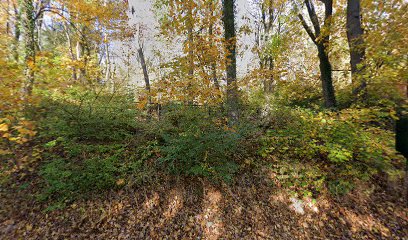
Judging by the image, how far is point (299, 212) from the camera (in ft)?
13.5

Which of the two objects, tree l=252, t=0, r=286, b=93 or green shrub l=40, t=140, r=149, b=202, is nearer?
green shrub l=40, t=140, r=149, b=202

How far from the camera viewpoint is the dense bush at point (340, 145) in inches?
170

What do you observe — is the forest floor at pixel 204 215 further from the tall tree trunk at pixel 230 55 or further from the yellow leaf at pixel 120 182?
the tall tree trunk at pixel 230 55

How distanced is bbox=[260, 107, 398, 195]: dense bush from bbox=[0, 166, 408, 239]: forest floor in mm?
516

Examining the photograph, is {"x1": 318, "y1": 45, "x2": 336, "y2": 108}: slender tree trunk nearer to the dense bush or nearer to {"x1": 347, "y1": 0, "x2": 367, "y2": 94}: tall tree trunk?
{"x1": 347, "y1": 0, "x2": 367, "y2": 94}: tall tree trunk

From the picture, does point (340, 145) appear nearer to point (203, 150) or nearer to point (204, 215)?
point (203, 150)

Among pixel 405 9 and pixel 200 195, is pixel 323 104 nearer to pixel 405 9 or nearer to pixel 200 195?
pixel 405 9

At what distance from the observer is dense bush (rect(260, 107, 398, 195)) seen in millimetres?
4316

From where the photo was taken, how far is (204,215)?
13.7 feet

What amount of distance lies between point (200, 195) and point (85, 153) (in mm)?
3227

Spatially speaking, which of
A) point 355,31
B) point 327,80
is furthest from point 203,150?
point 355,31

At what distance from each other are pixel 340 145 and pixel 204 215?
365 cm

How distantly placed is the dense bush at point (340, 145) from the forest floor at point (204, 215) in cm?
52

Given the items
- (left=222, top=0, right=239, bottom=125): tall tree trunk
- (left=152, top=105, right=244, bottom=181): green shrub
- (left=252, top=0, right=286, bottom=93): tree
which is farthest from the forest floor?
(left=252, top=0, right=286, bottom=93): tree
